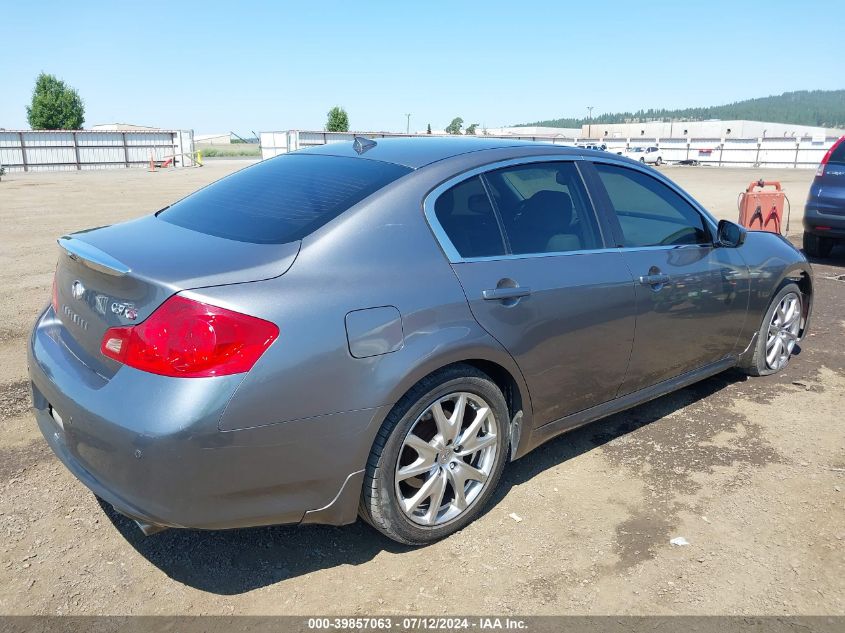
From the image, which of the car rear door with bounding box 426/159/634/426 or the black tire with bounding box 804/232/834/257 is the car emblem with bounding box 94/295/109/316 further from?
the black tire with bounding box 804/232/834/257

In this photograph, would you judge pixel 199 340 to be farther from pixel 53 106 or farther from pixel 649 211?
pixel 53 106

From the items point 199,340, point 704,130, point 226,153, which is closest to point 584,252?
point 199,340

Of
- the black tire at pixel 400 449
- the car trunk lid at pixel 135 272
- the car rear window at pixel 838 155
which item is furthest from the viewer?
the car rear window at pixel 838 155

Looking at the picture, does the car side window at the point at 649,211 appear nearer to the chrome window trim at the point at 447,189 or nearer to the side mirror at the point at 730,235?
the side mirror at the point at 730,235

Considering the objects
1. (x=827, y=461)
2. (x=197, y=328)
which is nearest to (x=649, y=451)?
(x=827, y=461)

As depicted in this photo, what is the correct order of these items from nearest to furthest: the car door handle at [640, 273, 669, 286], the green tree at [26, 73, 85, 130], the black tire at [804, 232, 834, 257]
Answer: the car door handle at [640, 273, 669, 286], the black tire at [804, 232, 834, 257], the green tree at [26, 73, 85, 130]

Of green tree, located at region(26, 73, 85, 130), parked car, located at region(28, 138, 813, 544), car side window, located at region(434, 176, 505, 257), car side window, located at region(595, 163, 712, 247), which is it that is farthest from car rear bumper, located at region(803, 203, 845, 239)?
green tree, located at region(26, 73, 85, 130)

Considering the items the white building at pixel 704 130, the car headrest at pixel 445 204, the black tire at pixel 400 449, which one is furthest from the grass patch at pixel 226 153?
the black tire at pixel 400 449

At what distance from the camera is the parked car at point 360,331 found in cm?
229

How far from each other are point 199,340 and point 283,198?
1.00 meters

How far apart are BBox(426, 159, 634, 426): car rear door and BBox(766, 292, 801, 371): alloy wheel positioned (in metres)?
1.96

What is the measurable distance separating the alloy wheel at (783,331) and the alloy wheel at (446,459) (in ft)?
9.31

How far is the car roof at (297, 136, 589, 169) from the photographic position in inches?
124

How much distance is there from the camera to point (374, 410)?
252cm
